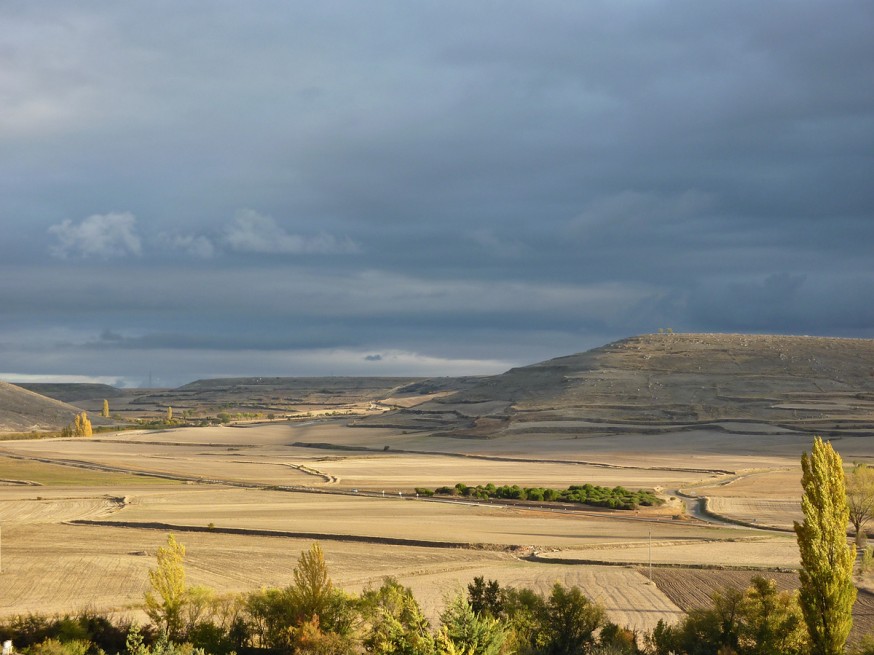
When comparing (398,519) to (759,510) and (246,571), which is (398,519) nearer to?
(246,571)

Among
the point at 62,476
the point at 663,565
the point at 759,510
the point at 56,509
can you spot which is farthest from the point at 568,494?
the point at 62,476

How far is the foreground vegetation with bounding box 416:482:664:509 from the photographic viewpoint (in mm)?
72375

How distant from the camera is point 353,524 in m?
56.7

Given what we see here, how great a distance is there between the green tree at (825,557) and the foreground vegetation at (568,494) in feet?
150

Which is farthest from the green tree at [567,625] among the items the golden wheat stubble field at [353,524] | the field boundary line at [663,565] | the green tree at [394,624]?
the field boundary line at [663,565]

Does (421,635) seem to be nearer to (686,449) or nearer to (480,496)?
(480,496)

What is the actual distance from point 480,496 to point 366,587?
41.0 m

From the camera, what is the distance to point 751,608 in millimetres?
28344

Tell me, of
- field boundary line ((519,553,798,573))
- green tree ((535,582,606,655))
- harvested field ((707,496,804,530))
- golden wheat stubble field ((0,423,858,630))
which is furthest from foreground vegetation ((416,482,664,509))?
green tree ((535,582,606,655))

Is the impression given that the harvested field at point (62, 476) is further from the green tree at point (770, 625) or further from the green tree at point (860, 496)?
the green tree at point (770, 625)

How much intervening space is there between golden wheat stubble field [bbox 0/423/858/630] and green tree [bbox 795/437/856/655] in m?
8.46

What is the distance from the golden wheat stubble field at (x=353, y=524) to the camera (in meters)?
39.3

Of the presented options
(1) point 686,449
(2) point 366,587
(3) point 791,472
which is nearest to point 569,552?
(2) point 366,587

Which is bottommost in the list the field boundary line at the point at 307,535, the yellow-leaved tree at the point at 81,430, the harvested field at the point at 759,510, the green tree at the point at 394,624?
the harvested field at the point at 759,510
